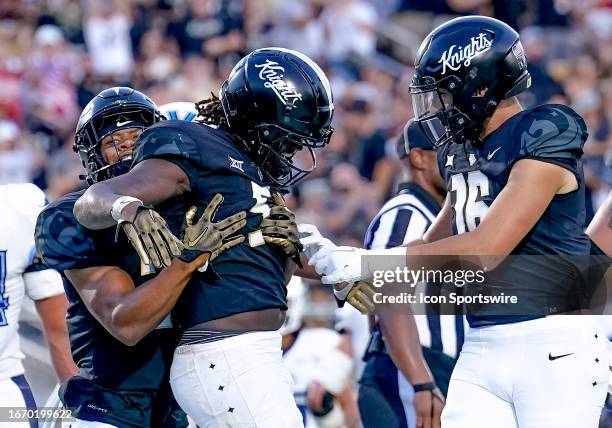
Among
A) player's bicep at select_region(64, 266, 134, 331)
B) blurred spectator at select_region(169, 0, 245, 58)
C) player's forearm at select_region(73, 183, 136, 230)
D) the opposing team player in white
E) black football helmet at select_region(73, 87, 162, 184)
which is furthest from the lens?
blurred spectator at select_region(169, 0, 245, 58)

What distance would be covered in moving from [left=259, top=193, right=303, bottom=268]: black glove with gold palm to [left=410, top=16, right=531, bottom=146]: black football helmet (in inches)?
25.9

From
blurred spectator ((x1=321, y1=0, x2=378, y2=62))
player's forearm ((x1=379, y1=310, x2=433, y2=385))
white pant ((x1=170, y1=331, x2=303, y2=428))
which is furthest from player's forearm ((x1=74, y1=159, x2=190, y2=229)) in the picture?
blurred spectator ((x1=321, y1=0, x2=378, y2=62))

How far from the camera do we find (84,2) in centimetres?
1196

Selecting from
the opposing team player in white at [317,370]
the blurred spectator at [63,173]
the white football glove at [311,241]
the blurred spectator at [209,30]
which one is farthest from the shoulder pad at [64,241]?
the blurred spectator at [209,30]

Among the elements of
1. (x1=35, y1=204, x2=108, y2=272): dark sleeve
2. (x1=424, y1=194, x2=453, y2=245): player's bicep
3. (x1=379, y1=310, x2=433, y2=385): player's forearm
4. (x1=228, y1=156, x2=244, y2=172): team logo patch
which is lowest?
(x1=379, y1=310, x2=433, y2=385): player's forearm

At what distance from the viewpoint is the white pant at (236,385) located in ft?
11.1

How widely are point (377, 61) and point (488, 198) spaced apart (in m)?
7.23

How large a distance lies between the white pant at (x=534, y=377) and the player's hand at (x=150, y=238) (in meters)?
1.15

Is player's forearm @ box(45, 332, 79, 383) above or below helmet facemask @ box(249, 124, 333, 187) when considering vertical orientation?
below

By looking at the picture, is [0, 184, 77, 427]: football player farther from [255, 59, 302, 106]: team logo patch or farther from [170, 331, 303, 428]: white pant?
[255, 59, 302, 106]: team logo patch

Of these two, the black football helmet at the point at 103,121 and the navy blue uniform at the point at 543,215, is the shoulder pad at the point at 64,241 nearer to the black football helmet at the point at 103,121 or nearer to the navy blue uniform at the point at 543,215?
the black football helmet at the point at 103,121

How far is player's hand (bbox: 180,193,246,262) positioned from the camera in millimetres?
3379

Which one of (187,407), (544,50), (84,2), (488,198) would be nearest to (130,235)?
(187,407)

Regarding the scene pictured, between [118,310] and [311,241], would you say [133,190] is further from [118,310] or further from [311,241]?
[311,241]
